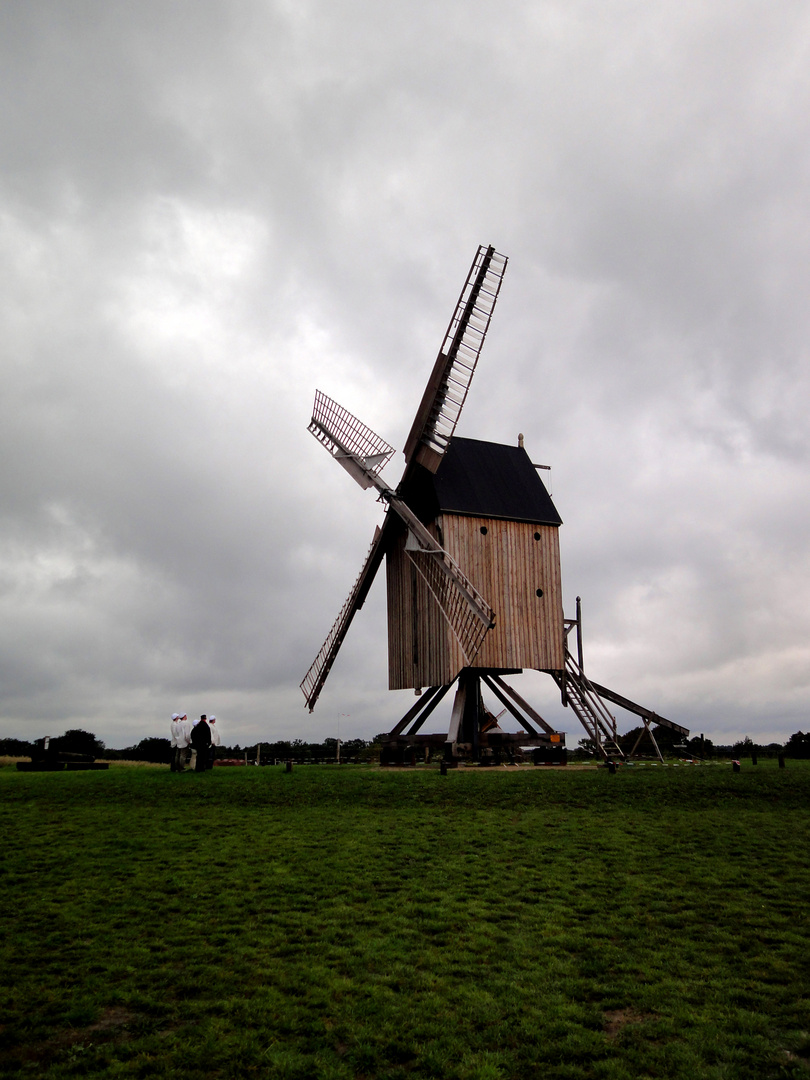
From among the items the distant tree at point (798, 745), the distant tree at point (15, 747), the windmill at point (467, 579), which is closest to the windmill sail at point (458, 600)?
the windmill at point (467, 579)

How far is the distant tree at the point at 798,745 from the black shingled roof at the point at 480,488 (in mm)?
15670

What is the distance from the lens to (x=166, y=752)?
1548 inches

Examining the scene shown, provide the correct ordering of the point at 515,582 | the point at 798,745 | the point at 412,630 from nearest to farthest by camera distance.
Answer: the point at 515,582 < the point at 412,630 < the point at 798,745

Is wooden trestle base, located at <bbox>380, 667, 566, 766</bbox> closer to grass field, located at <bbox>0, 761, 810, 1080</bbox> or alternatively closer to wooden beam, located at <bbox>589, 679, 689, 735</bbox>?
wooden beam, located at <bbox>589, 679, 689, 735</bbox>

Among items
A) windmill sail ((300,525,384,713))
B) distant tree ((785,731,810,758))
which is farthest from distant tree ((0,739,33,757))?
distant tree ((785,731,810,758))

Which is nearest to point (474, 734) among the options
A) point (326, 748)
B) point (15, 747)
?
point (326, 748)

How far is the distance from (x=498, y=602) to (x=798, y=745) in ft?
58.0

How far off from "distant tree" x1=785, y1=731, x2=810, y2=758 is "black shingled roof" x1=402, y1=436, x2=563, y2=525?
51.4 ft

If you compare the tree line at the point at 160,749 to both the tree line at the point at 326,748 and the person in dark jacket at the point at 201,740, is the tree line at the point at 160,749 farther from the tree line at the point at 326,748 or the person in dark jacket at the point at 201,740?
the person in dark jacket at the point at 201,740

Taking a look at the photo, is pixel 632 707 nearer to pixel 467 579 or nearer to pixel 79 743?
pixel 467 579

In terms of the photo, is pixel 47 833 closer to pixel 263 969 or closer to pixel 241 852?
pixel 241 852

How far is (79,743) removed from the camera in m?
40.2

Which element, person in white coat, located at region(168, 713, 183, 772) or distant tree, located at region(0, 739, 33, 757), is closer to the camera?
person in white coat, located at region(168, 713, 183, 772)

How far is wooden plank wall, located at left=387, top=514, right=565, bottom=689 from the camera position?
28766mm
